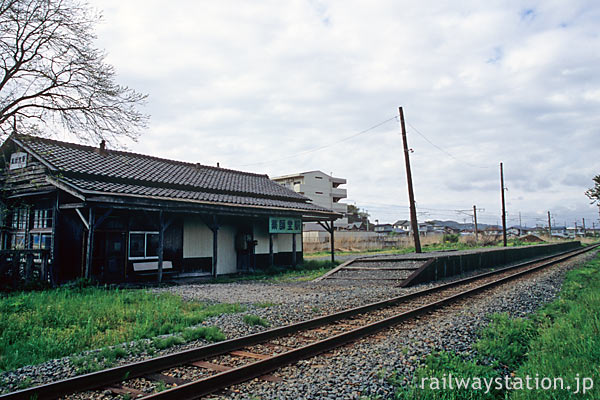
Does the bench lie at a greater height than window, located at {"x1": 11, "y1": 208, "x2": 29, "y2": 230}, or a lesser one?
lesser

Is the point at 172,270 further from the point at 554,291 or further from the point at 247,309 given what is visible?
the point at 554,291

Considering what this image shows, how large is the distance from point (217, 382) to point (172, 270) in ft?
35.9

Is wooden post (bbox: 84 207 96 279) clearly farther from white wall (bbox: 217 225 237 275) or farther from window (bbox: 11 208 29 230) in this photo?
white wall (bbox: 217 225 237 275)

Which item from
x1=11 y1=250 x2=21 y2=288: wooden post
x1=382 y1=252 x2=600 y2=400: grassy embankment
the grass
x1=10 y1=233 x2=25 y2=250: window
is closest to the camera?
x1=382 y1=252 x2=600 y2=400: grassy embankment

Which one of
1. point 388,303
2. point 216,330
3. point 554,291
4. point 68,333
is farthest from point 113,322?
point 554,291

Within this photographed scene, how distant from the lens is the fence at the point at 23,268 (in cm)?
1041

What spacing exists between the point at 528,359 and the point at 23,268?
43.1ft

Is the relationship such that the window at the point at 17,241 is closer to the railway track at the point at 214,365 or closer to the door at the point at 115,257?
the door at the point at 115,257

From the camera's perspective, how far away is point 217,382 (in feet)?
13.4

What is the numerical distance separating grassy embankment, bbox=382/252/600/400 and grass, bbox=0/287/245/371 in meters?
3.22

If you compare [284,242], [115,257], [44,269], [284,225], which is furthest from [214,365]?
[284,242]

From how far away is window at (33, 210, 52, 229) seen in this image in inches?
507

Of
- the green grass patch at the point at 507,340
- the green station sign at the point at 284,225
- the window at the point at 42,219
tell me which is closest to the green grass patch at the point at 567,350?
the green grass patch at the point at 507,340

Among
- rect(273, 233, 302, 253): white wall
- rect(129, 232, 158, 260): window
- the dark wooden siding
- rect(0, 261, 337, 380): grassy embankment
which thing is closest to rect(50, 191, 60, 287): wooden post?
the dark wooden siding
